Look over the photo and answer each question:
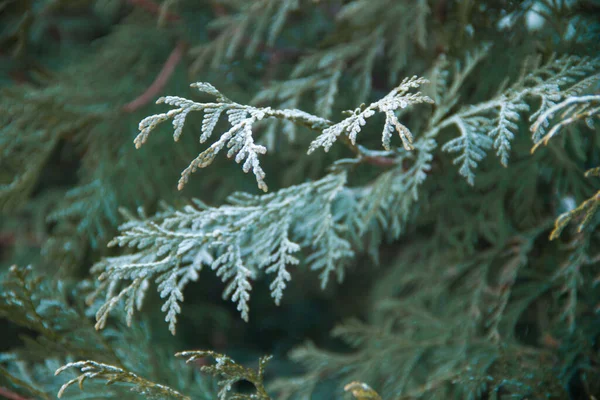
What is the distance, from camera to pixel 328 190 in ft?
4.31

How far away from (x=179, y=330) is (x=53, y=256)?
2.87 feet

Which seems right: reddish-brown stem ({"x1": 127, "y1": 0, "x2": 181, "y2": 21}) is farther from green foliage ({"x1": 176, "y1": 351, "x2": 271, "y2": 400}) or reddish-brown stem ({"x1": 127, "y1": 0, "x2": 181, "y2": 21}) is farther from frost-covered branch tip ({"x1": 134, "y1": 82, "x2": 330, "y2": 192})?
green foliage ({"x1": 176, "y1": 351, "x2": 271, "y2": 400})

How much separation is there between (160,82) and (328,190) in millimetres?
991

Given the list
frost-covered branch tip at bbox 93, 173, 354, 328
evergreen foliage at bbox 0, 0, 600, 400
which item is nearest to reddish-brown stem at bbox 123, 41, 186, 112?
evergreen foliage at bbox 0, 0, 600, 400

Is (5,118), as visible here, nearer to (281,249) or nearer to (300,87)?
(300,87)

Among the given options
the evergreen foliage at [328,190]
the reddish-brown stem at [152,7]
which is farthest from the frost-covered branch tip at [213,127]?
the reddish-brown stem at [152,7]

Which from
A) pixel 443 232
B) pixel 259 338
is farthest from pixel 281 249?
pixel 259 338

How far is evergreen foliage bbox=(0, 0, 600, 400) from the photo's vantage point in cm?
111

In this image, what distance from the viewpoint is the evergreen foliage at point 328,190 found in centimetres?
111

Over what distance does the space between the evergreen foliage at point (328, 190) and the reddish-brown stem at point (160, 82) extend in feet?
0.04

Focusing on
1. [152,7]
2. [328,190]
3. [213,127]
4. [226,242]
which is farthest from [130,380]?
[152,7]

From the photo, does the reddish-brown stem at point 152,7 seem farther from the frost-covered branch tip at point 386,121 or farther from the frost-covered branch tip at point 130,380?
the frost-covered branch tip at point 130,380

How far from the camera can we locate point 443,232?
173 centimetres

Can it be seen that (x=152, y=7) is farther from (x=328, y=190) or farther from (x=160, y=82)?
(x=328, y=190)
